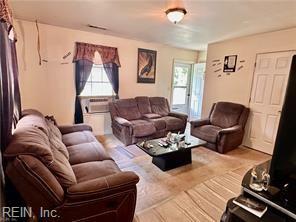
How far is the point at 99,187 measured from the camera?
1.39 m

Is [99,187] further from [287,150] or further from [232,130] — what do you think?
[232,130]

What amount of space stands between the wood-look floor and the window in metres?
1.44

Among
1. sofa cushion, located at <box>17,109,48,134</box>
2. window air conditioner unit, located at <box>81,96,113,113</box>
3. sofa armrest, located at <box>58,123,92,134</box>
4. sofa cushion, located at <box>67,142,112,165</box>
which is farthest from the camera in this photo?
window air conditioner unit, located at <box>81,96,113,113</box>

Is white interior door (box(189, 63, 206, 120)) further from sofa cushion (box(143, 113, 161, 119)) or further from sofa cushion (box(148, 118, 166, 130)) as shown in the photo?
sofa cushion (box(148, 118, 166, 130))

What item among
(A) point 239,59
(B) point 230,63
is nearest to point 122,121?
(B) point 230,63

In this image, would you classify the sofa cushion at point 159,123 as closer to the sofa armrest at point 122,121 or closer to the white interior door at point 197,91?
the sofa armrest at point 122,121

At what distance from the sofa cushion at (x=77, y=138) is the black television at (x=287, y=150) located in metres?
2.22

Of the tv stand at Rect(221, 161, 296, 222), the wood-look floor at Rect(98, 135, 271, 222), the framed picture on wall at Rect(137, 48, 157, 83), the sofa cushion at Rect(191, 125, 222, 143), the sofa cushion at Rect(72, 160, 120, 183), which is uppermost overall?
the framed picture on wall at Rect(137, 48, 157, 83)

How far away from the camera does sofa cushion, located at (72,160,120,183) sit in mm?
1689

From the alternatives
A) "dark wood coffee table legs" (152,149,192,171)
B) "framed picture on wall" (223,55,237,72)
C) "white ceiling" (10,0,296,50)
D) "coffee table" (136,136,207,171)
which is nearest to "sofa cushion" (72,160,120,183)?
"coffee table" (136,136,207,171)

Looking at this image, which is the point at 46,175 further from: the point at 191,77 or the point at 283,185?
the point at 191,77

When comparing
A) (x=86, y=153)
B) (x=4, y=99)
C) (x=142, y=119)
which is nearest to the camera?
(x=4, y=99)

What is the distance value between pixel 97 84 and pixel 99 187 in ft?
10.9

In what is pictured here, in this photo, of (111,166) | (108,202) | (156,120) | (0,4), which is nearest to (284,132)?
(108,202)
